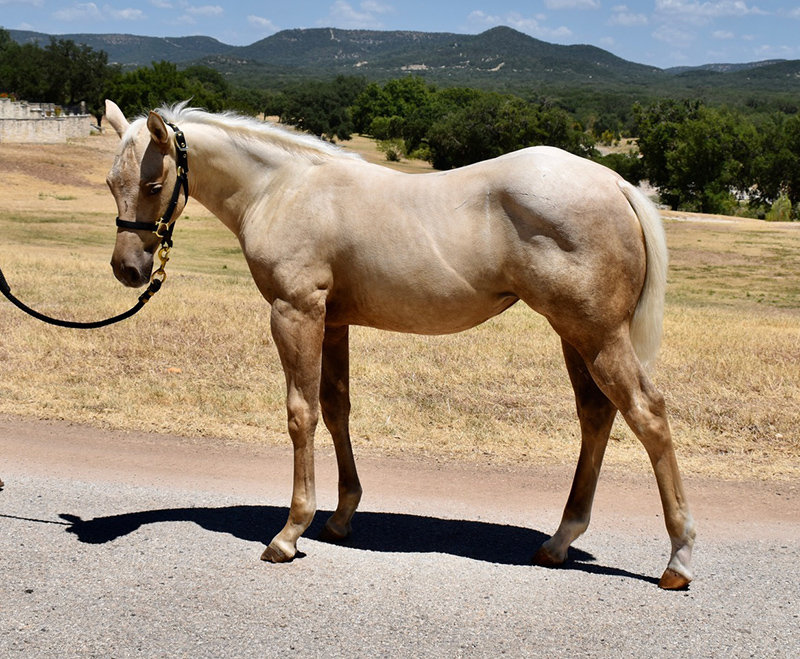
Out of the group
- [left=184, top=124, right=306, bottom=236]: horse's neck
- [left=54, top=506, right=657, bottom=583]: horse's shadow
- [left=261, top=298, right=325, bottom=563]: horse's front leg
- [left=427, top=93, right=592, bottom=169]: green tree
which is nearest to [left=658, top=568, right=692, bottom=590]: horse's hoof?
[left=54, top=506, right=657, bottom=583]: horse's shadow

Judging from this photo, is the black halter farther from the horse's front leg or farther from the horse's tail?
the horse's tail

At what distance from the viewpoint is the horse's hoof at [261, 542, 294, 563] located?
16.4 ft

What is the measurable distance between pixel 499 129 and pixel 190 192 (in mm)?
65413

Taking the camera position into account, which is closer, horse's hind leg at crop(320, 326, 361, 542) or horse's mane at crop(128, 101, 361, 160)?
horse's mane at crop(128, 101, 361, 160)

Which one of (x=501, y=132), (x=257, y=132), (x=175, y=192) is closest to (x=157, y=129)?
(x=175, y=192)

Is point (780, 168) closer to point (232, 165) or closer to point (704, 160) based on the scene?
point (704, 160)

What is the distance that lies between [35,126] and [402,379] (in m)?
53.9

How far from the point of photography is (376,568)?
16.1ft

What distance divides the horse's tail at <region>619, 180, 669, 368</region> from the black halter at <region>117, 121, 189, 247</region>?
255 cm

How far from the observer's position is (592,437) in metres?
5.12

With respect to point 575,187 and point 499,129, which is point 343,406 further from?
point 499,129

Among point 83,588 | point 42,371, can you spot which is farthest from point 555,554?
point 42,371

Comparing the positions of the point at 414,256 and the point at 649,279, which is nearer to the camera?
the point at 649,279

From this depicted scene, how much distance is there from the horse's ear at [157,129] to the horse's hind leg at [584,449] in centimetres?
263
